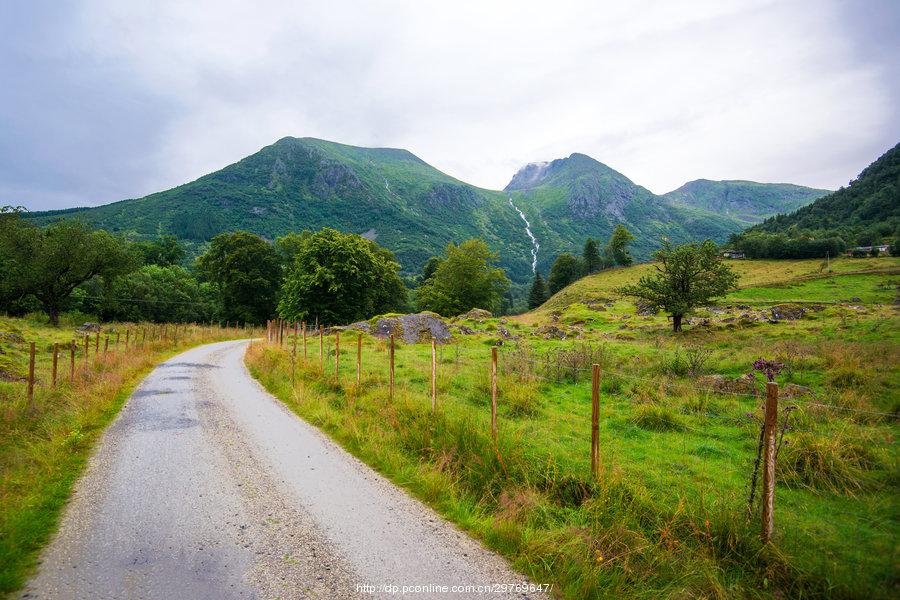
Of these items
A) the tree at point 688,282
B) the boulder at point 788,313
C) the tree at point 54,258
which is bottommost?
the boulder at point 788,313

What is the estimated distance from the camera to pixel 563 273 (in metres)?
101

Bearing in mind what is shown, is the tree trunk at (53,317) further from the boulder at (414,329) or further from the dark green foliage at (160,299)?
the boulder at (414,329)

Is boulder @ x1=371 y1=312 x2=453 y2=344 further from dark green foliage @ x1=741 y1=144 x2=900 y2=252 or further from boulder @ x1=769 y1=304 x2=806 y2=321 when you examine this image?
dark green foliage @ x1=741 y1=144 x2=900 y2=252

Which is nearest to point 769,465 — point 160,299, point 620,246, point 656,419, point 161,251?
point 656,419

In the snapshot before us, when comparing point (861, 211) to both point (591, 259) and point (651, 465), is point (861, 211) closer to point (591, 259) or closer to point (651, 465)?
point (591, 259)

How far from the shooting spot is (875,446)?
691 centimetres

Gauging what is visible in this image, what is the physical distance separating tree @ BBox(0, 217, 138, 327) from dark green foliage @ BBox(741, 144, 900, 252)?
11039 centimetres

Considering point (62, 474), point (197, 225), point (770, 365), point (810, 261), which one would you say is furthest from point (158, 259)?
point (810, 261)

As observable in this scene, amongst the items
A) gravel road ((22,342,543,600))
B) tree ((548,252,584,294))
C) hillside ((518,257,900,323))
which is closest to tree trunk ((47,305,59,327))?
gravel road ((22,342,543,600))

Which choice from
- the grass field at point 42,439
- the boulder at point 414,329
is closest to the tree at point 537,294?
the boulder at point 414,329

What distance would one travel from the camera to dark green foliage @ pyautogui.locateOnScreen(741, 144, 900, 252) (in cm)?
8081

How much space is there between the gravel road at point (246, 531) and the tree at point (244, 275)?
163 ft

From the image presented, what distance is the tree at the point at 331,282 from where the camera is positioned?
3919 centimetres

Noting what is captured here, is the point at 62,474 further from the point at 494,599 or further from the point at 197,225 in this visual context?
the point at 197,225
